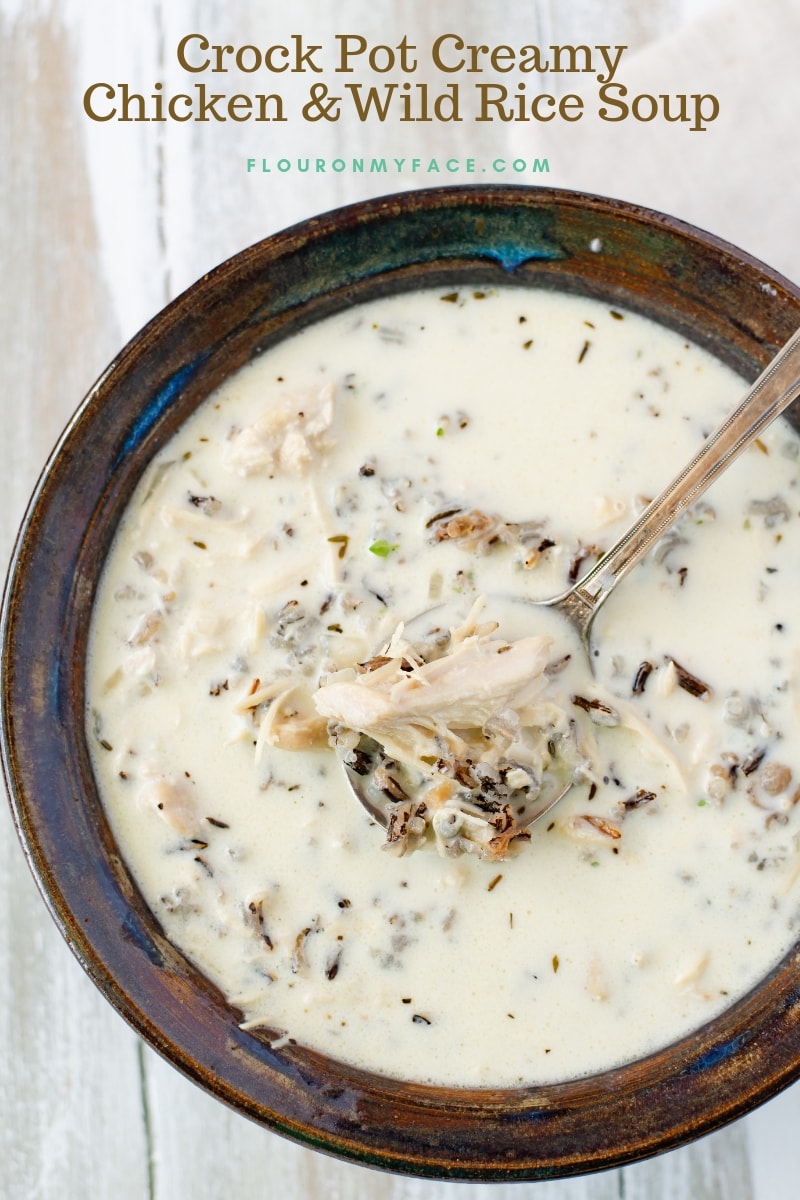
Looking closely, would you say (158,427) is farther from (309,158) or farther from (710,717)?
(710,717)

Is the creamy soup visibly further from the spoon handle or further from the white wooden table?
the white wooden table

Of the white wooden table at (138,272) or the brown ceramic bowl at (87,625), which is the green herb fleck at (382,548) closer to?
the brown ceramic bowl at (87,625)

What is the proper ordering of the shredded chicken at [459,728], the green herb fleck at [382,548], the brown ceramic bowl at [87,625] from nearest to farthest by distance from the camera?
1. the shredded chicken at [459,728]
2. the brown ceramic bowl at [87,625]
3. the green herb fleck at [382,548]

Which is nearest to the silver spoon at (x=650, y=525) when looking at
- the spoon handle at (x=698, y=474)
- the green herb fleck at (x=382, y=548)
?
the spoon handle at (x=698, y=474)

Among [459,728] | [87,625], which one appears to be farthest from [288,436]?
[459,728]

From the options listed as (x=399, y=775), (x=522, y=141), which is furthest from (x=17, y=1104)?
(x=522, y=141)
